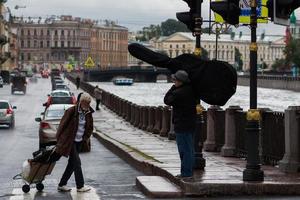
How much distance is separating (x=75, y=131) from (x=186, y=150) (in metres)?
1.81

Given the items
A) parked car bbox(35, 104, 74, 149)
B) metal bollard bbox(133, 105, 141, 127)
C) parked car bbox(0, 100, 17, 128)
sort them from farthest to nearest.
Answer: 1. parked car bbox(0, 100, 17, 128)
2. metal bollard bbox(133, 105, 141, 127)
3. parked car bbox(35, 104, 74, 149)

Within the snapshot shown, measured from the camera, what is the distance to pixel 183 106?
1445 cm

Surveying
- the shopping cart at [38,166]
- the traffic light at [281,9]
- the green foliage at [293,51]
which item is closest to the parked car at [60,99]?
the shopping cart at [38,166]

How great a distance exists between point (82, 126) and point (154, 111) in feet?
65.7

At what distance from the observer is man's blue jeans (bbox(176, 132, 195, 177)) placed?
575 inches

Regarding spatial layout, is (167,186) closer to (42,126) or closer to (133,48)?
(133,48)

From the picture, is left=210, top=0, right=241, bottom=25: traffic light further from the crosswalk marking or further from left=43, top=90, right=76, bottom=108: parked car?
left=43, top=90, right=76, bottom=108: parked car

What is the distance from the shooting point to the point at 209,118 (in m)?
23.4

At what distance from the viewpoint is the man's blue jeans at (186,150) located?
1460cm

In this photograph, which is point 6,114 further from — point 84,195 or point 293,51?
point 293,51

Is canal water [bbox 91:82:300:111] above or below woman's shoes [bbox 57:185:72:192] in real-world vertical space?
below

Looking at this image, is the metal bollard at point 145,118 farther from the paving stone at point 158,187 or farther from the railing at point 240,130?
the paving stone at point 158,187

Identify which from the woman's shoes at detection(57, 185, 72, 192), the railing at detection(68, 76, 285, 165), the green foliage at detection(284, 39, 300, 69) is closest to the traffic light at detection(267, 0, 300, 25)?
the railing at detection(68, 76, 285, 165)

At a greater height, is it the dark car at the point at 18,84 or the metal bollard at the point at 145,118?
the metal bollard at the point at 145,118
